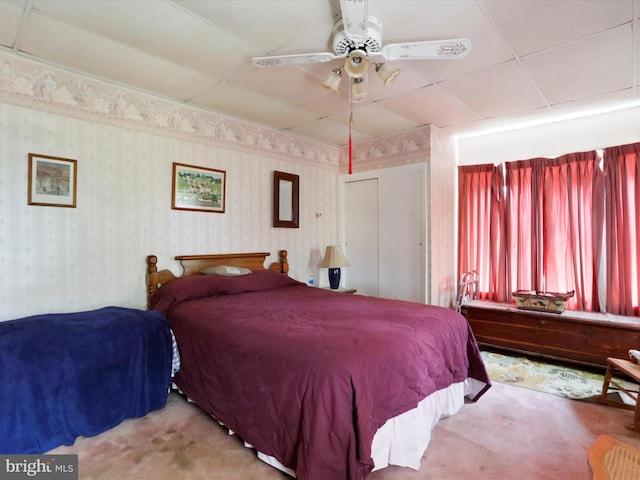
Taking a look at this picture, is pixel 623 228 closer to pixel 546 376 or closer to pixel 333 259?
pixel 546 376

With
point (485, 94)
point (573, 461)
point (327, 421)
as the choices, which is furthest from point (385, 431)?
point (485, 94)

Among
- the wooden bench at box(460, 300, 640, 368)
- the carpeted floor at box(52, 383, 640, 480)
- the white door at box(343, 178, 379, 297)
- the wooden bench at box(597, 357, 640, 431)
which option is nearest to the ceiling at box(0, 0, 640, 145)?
the white door at box(343, 178, 379, 297)

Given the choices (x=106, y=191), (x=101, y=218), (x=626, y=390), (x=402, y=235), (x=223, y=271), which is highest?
(x=106, y=191)

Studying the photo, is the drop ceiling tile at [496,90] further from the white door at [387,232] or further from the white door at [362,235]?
the white door at [362,235]

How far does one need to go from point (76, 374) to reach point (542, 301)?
4.09 m

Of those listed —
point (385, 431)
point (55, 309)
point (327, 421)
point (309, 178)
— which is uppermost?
point (309, 178)

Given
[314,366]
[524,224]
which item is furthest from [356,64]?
[524,224]

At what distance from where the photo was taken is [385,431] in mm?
1822

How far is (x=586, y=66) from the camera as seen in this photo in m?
2.62

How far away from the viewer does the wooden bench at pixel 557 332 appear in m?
3.10

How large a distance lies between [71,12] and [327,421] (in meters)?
2.67

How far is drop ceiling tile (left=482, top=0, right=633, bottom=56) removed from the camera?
6.32 ft

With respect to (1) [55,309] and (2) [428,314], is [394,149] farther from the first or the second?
(1) [55,309]

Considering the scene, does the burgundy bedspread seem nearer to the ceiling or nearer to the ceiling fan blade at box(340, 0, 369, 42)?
the ceiling fan blade at box(340, 0, 369, 42)
